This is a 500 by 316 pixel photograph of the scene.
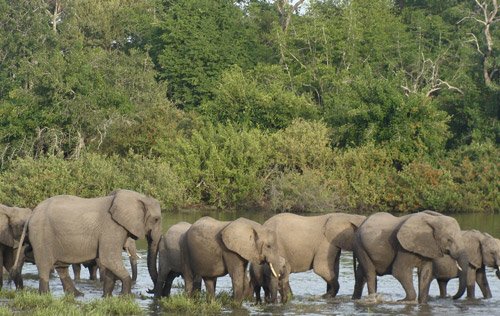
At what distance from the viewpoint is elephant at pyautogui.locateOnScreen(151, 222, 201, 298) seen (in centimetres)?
2014

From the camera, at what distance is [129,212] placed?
65.0ft

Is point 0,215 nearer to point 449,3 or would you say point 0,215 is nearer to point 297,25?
point 297,25

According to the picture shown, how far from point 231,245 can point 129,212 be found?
1954 millimetres

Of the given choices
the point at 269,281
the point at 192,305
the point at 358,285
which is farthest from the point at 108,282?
the point at 358,285

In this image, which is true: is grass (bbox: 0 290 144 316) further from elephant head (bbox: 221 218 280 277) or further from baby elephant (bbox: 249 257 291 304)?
baby elephant (bbox: 249 257 291 304)

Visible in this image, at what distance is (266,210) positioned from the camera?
44.4 m

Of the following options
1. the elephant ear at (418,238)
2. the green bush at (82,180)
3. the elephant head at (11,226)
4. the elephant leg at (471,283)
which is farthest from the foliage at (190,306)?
the green bush at (82,180)

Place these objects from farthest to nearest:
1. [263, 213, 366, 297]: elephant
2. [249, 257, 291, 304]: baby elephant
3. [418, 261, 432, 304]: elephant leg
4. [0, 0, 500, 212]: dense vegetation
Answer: [0, 0, 500, 212]: dense vegetation
[263, 213, 366, 297]: elephant
[418, 261, 432, 304]: elephant leg
[249, 257, 291, 304]: baby elephant

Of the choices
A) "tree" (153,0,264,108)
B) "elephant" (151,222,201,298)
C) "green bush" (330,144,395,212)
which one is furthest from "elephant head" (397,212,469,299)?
"tree" (153,0,264,108)

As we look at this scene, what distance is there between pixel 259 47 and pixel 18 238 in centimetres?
4354

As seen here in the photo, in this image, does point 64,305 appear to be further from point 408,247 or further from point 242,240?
point 408,247

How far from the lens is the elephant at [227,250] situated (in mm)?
18953

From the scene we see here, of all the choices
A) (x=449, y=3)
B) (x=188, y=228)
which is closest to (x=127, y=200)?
(x=188, y=228)

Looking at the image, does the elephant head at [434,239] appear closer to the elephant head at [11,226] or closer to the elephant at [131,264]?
the elephant at [131,264]
